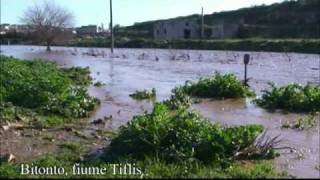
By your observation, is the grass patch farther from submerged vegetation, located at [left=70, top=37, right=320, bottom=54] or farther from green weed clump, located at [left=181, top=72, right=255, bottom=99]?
submerged vegetation, located at [left=70, top=37, right=320, bottom=54]

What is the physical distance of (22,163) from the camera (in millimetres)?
7742

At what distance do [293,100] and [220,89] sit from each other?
10.2ft

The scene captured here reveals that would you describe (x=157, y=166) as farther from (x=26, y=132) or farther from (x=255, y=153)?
(x=26, y=132)

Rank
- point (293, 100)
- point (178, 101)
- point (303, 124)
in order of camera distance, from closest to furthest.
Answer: point (303, 124) < point (293, 100) < point (178, 101)

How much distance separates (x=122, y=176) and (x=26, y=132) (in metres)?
3.78

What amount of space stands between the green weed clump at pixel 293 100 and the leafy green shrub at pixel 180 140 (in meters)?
5.94

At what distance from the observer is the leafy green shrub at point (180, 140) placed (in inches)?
307

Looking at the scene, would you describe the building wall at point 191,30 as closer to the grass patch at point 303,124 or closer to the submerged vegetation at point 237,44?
the submerged vegetation at point 237,44

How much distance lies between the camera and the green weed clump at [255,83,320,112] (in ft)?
46.6

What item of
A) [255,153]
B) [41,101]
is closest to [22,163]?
[255,153]

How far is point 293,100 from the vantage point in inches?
576

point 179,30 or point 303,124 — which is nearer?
point 303,124

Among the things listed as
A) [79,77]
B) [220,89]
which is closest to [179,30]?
[79,77]

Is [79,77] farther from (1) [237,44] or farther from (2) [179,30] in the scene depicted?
(2) [179,30]
